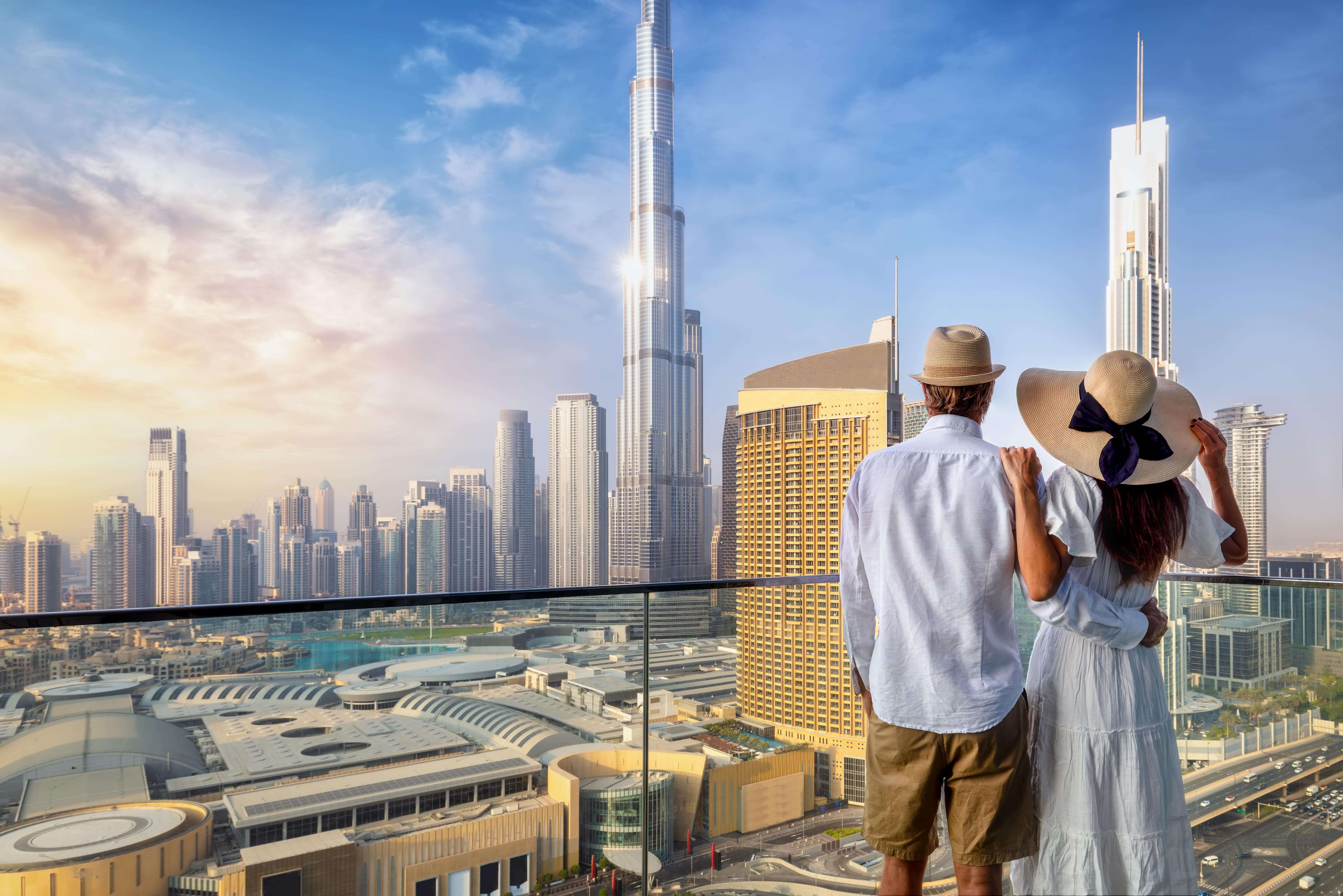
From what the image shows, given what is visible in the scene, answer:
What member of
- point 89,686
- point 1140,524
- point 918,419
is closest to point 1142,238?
point 918,419

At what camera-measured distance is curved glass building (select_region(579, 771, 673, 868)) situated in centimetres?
217

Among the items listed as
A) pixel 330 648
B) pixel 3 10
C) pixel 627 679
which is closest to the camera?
pixel 330 648

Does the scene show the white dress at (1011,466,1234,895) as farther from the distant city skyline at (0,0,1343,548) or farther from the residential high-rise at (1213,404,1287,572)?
the distant city skyline at (0,0,1343,548)

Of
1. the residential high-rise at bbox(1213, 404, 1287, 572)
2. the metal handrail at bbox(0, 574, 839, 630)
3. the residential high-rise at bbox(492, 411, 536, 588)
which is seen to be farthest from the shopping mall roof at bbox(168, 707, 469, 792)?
the residential high-rise at bbox(492, 411, 536, 588)

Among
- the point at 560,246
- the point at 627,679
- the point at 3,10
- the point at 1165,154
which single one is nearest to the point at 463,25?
the point at 560,246

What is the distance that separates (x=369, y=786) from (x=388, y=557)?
106 feet

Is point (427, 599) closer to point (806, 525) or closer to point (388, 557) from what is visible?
point (806, 525)

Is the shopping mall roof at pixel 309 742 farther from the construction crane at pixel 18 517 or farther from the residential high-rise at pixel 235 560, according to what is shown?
the construction crane at pixel 18 517

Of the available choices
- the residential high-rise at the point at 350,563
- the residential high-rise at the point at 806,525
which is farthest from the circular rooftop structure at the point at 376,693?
the residential high-rise at the point at 350,563

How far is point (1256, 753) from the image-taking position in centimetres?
249

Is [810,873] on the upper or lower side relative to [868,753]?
lower

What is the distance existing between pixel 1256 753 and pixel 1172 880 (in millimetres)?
1316

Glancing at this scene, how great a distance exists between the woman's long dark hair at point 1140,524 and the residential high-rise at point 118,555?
28898 millimetres

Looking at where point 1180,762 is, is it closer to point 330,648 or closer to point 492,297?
point 330,648
